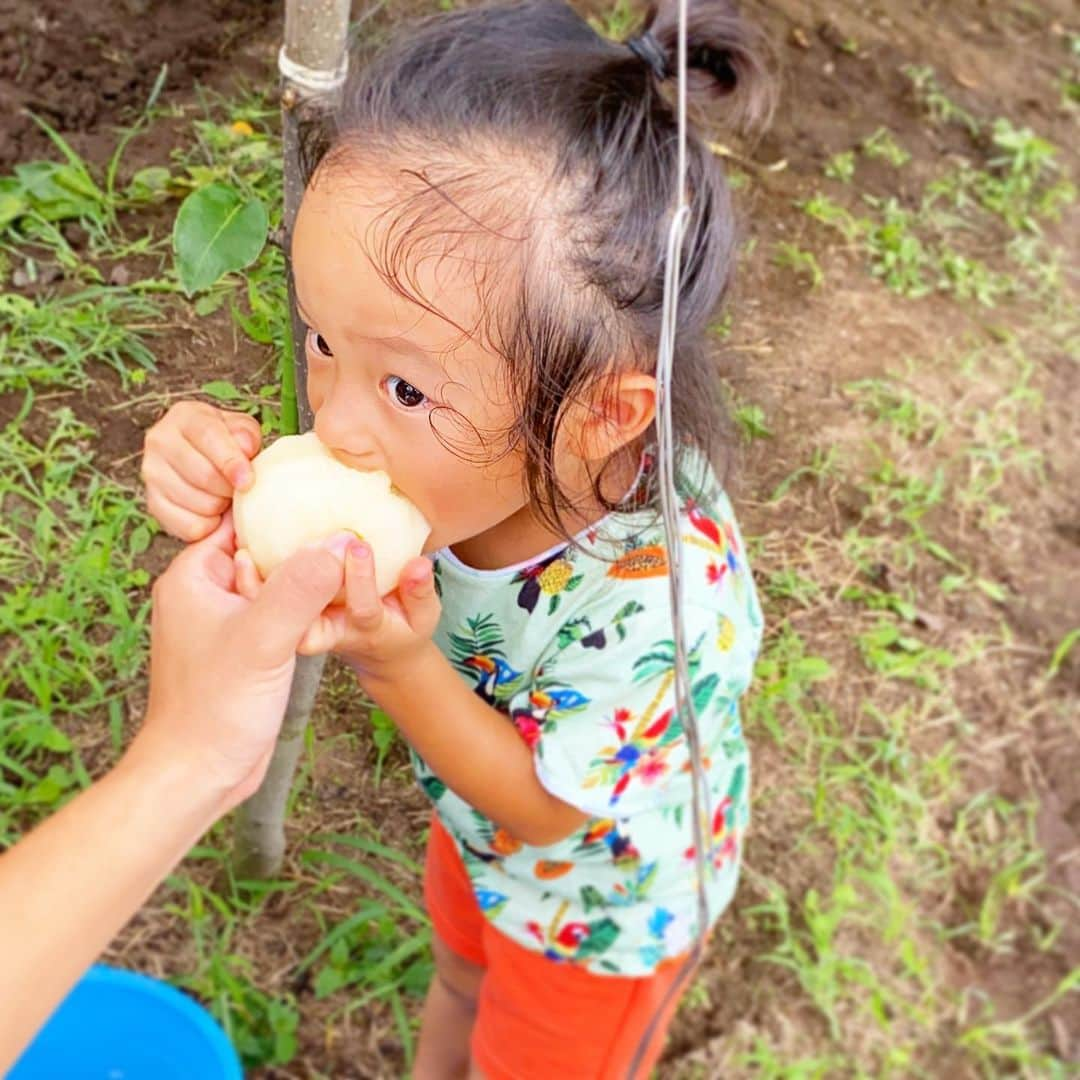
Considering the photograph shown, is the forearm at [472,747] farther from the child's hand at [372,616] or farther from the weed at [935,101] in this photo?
the weed at [935,101]

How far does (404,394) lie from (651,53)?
464mm

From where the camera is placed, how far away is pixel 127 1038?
6.02 ft

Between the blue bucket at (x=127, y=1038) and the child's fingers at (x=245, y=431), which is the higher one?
the child's fingers at (x=245, y=431)

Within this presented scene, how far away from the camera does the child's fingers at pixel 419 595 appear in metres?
1.11

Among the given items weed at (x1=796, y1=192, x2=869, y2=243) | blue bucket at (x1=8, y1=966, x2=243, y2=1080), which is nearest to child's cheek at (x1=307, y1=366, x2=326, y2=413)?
blue bucket at (x1=8, y1=966, x2=243, y2=1080)

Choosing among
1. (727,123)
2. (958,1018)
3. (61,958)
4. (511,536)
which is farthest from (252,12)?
(958,1018)

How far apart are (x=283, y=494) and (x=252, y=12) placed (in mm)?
1380

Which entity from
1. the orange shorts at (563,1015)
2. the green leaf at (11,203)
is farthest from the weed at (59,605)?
the orange shorts at (563,1015)

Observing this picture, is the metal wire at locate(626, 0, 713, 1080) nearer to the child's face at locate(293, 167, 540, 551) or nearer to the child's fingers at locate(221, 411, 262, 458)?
the child's face at locate(293, 167, 540, 551)

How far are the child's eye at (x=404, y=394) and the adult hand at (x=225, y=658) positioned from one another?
15 cm

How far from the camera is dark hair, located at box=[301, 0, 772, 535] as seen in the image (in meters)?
1.09

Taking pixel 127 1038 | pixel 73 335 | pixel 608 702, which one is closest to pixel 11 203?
pixel 73 335

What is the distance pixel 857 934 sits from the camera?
248 cm

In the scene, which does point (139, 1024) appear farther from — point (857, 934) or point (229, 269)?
point (857, 934)
